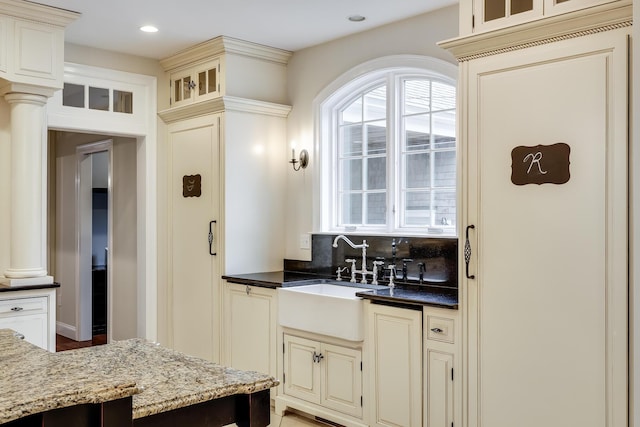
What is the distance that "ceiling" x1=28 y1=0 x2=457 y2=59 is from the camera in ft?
12.4

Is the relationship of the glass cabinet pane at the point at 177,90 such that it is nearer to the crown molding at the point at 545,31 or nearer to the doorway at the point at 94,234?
the doorway at the point at 94,234

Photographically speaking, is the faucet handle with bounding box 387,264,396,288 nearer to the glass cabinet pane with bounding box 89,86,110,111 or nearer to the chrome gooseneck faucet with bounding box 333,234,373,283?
the chrome gooseneck faucet with bounding box 333,234,373,283

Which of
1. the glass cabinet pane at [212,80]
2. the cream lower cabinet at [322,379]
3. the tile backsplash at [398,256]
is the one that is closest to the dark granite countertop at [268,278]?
the tile backsplash at [398,256]

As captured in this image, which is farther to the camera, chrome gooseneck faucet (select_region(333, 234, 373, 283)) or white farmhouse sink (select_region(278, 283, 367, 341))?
chrome gooseneck faucet (select_region(333, 234, 373, 283))

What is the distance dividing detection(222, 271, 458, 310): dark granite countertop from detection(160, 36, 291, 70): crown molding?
1707 mm

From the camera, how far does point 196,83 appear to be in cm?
486

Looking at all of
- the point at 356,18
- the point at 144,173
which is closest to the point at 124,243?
the point at 144,173

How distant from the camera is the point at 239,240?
4672 millimetres

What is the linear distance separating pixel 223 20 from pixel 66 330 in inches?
165

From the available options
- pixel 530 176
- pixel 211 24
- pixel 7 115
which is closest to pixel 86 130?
pixel 7 115

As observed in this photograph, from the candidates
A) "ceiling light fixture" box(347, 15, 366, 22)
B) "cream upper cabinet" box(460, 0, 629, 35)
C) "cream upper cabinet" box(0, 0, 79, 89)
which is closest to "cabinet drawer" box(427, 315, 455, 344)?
"cream upper cabinet" box(460, 0, 629, 35)

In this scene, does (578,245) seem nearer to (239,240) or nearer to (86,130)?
(239,240)

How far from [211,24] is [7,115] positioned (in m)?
1.52

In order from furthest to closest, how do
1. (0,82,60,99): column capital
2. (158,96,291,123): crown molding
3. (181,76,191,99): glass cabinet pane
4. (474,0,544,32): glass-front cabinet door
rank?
(181,76,191,99): glass cabinet pane, (158,96,291,123): crown molding, (0,82,60,99): column capital, (474,0,544,32): glass-front cabinet door
